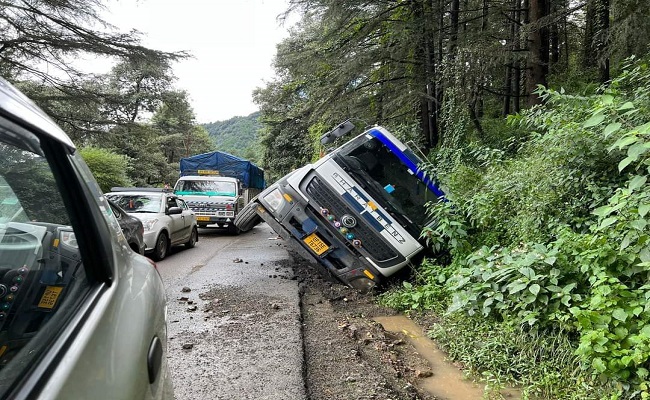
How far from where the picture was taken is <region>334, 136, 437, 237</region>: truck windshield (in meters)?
6.21

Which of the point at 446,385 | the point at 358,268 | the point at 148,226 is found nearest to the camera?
the point at 446,385

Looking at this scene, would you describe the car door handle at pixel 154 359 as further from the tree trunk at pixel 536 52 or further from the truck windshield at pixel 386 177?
the tree trunk at pixel 536 52

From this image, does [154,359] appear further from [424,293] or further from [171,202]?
[171,202]

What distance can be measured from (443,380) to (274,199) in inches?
145

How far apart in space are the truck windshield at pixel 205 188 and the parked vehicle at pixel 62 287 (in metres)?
13.8

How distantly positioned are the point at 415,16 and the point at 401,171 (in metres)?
6.84

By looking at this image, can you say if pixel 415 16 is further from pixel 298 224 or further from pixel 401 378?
pixel 401 378

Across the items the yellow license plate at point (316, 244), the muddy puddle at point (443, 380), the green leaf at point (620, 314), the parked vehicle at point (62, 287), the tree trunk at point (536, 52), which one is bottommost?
the muddy puddle at point (443, 380)

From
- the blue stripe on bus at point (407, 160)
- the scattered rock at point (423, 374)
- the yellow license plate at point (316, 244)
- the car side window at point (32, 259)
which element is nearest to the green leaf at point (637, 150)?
the scattered rock at point (423, 374)

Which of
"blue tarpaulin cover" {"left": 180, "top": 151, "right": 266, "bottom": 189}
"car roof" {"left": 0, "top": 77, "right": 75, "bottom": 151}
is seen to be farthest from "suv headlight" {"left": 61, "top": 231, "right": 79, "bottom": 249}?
"blue tarpaulin cover" {"left": 180, "top": 151, "right": 266, "bottom": 189}

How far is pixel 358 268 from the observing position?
5.89 metres

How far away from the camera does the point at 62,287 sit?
48.8 inches

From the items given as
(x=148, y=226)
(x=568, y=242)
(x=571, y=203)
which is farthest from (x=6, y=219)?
(x=148, y=226)

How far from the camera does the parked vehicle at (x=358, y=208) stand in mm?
5867
